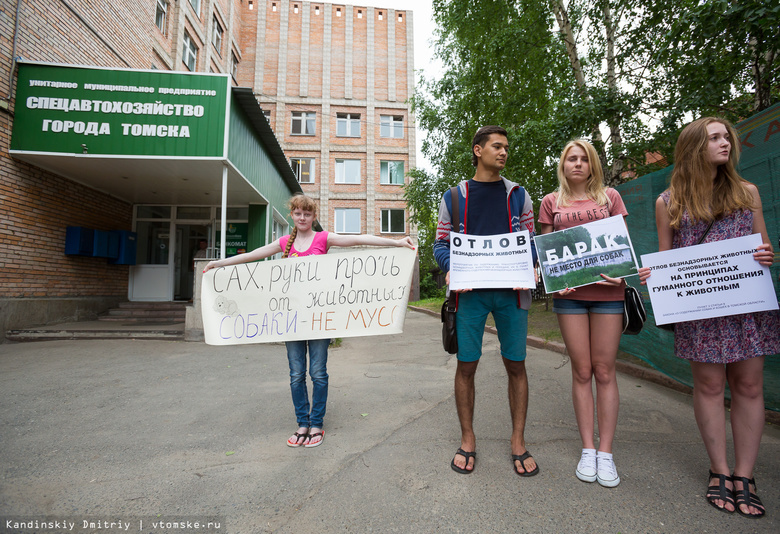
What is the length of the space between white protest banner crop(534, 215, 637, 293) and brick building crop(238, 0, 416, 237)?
21991mm

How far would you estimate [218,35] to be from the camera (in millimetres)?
19578

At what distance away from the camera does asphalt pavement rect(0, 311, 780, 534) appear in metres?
1.98

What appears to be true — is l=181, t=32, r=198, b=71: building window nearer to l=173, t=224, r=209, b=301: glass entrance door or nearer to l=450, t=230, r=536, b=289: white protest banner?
l=173, t=224, r=209, b=301: glass entrance door

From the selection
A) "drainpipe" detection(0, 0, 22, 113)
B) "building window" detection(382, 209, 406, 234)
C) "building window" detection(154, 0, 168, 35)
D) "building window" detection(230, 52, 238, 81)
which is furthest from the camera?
"building window" detection(382, 209, 406, 234)

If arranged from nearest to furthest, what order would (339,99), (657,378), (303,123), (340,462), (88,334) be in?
(340,462)
(657,378)
(88,334)
(303,123)
(339,99)

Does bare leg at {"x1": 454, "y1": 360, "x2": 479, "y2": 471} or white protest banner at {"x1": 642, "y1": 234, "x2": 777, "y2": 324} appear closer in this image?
white protest banner at {"x1": 642, "y1": 234, "x2": 777, "y2": 324}

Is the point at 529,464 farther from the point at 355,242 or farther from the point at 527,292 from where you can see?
the point at 355,242

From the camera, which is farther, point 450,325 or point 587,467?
point 450,325

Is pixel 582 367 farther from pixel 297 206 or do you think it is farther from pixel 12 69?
pixel 12 69

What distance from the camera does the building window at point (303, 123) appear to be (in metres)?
24.8

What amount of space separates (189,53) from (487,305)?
18.6 meters

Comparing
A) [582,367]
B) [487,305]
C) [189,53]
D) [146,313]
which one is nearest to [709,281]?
[582,367]

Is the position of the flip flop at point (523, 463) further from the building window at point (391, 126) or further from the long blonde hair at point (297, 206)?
the building window at point (391, 126)

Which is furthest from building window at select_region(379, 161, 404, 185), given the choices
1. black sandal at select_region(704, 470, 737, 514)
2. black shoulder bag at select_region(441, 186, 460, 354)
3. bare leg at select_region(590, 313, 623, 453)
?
black sandal at select_region(704, 470, 737, 514)
